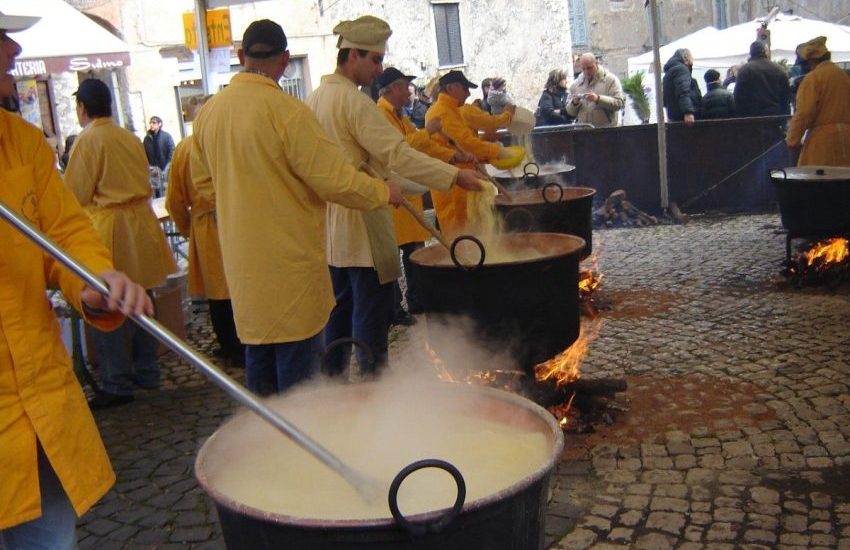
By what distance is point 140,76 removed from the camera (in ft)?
61.3

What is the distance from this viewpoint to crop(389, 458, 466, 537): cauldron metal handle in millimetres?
1747

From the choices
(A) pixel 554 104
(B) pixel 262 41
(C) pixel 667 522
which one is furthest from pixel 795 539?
(A) pixel 554 104

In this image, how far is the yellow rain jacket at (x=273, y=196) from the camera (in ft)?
11.0

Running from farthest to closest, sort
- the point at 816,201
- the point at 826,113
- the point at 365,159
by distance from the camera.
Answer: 1. the point at 826,113
2. the point at 816,201
3. the point at 365,159

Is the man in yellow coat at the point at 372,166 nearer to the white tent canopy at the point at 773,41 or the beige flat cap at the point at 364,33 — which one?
the beige flat cap at the point at 364,33

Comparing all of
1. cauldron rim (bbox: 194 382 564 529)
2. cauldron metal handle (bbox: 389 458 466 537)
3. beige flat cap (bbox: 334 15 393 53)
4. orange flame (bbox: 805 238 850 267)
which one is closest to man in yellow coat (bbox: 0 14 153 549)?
cauldron rim (bbox: 194 382 564 529)

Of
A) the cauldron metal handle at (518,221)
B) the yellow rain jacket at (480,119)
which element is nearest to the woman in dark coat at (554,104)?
the yellow rain jacket at (480,119)

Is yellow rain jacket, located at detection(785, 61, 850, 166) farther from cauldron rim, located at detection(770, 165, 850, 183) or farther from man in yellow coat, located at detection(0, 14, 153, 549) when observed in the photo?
man in yellow coat, located at detection(0, 14, 153, 549)

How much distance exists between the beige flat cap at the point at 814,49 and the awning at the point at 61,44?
7.79m

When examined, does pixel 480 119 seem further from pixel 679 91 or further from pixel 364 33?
pixel 679 91

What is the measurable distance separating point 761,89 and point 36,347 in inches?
432

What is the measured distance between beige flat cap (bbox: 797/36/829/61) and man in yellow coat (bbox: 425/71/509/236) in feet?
10.3

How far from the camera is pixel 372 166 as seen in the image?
4492mm

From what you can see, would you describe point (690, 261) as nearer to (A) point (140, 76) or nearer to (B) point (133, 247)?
(B) point (133, 247)
